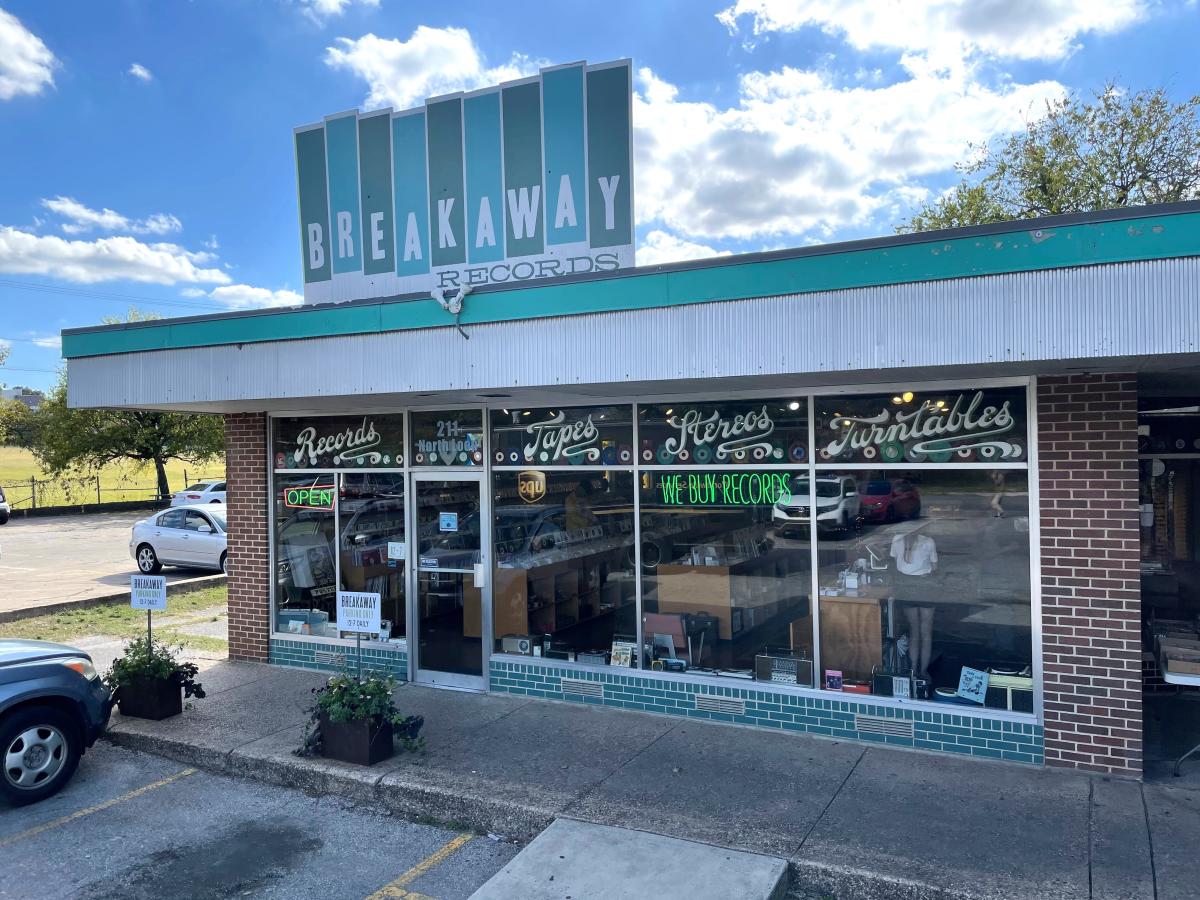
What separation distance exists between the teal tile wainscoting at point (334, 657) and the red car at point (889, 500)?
4.71m

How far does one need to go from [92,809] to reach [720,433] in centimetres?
544

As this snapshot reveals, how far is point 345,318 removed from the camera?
23.0ft

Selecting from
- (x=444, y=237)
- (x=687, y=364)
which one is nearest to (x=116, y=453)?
(x=444, y=237)

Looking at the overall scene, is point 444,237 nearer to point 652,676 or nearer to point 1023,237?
point 652,676

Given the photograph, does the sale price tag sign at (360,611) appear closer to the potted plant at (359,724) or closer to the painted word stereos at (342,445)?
the potted plant at (359,724)

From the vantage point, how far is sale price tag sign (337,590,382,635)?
680 centimetres

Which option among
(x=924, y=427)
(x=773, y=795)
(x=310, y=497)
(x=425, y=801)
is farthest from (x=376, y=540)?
(x=924, y=427)

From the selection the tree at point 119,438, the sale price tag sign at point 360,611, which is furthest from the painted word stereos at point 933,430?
the tree at point 119,438

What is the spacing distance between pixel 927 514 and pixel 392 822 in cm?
448

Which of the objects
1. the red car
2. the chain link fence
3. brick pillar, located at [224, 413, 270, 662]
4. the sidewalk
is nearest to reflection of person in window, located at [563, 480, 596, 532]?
the sidewalk

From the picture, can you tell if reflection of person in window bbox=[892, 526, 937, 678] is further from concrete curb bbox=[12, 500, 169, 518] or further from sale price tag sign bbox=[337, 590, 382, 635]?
concrete curb bbox=[12, 500, 169, 518]

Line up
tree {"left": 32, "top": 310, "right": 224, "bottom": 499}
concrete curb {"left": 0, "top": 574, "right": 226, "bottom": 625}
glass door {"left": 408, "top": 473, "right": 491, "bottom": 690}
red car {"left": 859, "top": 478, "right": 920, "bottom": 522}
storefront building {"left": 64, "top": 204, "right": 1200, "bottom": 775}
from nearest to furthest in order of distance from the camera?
storefront building {"left": 64, "top": 204, "right": 1200, "bottom": 775} → red car {"left": 859, "top": 478, "right": 920, "bottom": 522} → glass door {"left": 408, "top": 473, "right": 491, "bottom": 690} → concrete curb {"left": 0, "top": 574, "right": 226, "bottom": 625} → tree {"left": 32, "top": 310, "right": 224, "bottom": 499}

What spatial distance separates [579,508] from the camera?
7930 millimetres

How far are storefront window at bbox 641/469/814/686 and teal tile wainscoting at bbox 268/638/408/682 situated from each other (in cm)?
267
